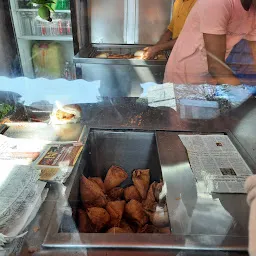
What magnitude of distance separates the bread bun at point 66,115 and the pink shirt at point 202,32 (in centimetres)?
86

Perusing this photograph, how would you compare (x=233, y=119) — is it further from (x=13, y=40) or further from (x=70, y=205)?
(x=13, y=40)

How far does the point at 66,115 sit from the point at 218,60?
1034 mm

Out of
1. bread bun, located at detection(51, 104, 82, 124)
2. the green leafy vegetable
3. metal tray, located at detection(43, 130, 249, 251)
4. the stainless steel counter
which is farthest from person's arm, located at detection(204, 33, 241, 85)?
the green leafy vegetable

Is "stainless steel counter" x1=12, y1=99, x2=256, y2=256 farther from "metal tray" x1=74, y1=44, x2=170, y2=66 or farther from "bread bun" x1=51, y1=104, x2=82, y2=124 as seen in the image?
"metal tray" x1=74, y1=44, x2=170, y2=66

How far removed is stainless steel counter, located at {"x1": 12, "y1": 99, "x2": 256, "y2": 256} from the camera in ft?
2.24

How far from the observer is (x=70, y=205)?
87 cm

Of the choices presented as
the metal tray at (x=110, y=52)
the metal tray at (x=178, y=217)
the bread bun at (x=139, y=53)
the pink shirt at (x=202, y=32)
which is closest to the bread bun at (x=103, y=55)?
the metal tray at (x=110, y=52)

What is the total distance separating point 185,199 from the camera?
0.86 meters

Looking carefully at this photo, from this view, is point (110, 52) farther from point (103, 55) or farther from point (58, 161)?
point (58, 161)

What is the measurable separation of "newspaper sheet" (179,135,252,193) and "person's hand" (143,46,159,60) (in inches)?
51.5

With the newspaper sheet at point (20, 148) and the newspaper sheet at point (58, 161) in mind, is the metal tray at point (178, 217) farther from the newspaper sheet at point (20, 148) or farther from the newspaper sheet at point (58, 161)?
the newspaper sheet at point (20, 148)

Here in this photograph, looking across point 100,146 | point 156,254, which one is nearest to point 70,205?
point 156,254

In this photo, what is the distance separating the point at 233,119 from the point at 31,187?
1.15 meters

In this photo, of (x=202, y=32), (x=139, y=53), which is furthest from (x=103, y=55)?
(x=202, y=32)
